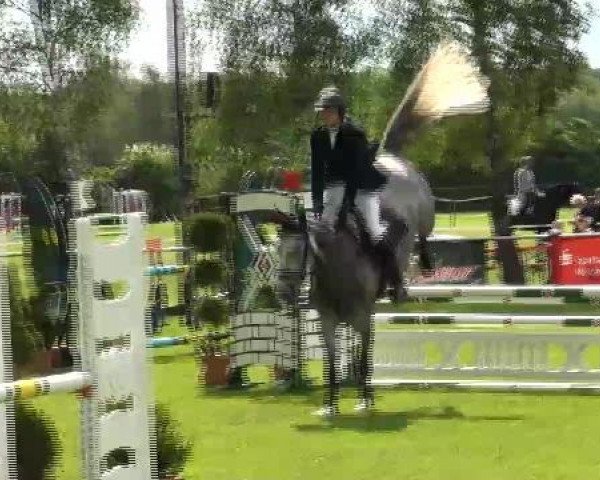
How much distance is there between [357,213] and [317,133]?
0.63m

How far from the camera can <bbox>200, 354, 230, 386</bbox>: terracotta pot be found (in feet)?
31.4

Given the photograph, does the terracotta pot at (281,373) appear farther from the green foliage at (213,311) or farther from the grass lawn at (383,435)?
the green foliage at (213,311)

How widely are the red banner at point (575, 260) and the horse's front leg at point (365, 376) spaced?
6.61 meters

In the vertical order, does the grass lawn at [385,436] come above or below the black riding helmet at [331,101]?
below

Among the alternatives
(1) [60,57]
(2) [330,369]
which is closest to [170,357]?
(2) [330,369]

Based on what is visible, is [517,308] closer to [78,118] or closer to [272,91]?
[272,91]

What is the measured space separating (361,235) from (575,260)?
7408mm

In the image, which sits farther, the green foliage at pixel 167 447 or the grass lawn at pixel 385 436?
the grass lawn at pixel 385 436

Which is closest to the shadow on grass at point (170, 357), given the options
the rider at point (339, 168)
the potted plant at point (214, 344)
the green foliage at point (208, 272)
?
the potted plant at point (214, 344)

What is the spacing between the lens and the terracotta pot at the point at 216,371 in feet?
31.4

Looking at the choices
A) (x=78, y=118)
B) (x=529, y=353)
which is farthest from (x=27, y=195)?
(x=78, y=118)

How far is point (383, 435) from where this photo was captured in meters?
7.31

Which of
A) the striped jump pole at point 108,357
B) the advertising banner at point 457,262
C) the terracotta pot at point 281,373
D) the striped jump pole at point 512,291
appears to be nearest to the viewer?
the striped jump pole at point 108,357

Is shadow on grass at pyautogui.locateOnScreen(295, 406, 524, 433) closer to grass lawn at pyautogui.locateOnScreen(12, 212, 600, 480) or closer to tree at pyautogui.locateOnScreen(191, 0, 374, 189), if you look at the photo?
grass lawn at pyautogui.locateOnScreen(12, 212, 600, 480)
